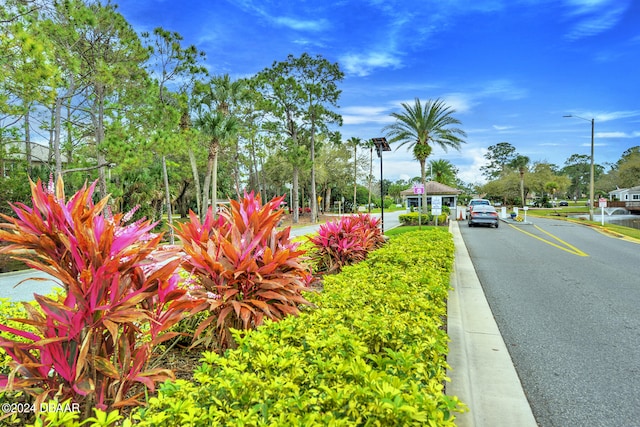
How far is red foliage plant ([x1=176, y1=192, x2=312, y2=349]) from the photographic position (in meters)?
2.72

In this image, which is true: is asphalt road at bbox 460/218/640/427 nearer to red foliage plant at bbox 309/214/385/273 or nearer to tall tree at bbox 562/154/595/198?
red foliage plant at bbox 309/214/385/273

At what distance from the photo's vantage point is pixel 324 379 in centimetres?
183

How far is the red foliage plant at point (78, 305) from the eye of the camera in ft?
5.91

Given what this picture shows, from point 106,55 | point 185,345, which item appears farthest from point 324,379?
point 106,55

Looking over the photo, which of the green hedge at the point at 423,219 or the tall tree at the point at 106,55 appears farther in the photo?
the green hedge at the point at 423,219

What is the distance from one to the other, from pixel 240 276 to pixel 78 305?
3.84ft

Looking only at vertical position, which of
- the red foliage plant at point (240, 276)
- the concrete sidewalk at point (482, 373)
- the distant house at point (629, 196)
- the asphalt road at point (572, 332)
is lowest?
the asphalt road at point (572, 332)

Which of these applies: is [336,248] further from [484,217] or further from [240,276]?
[484,217]

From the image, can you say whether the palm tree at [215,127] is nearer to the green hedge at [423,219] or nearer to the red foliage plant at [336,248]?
the green hedge at [423,219]

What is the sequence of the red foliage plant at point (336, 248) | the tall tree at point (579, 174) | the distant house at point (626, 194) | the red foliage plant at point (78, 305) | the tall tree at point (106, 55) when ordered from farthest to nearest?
the tall tree at point (579, 174) < the distant house at point (626, 194) < the tall tree at point (106, 55) < the red foliage plant at point (336, 248) < the red foliage plant at point (78, 305)

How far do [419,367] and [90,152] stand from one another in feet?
91.7

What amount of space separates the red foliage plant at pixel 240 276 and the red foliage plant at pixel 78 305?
645 millimetres

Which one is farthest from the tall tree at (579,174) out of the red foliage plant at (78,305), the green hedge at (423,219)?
the red foliage plant at (78,305)

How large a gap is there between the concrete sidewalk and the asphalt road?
18cm
